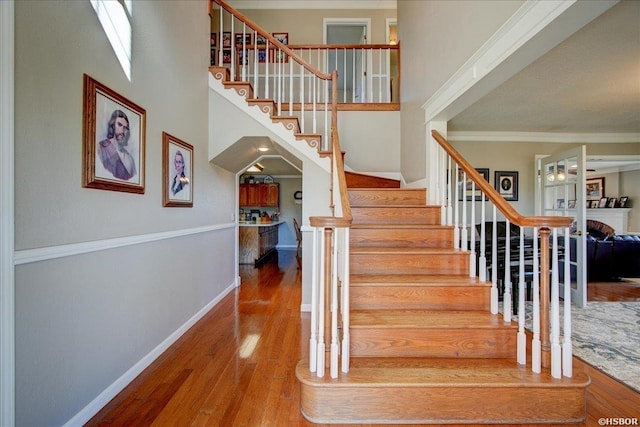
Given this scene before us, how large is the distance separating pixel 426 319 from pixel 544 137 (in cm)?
484

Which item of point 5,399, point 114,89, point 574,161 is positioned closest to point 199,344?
point 5,399

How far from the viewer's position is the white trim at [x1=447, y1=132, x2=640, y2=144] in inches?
202

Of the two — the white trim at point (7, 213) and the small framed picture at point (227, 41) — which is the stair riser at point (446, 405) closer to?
the white trim at point (7, 213)

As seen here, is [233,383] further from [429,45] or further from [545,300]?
[429,45]

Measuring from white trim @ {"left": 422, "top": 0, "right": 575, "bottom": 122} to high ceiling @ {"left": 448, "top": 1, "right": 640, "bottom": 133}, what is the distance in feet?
2.41

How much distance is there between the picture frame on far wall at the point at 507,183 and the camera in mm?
5277

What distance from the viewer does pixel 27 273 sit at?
4.55ft

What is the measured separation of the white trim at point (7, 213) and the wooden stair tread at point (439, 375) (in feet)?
4.35

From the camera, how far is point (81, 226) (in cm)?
170

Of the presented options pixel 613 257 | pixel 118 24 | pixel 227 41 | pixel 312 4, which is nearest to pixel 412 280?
pixel 118 24

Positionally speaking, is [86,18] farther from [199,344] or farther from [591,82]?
[591,82]

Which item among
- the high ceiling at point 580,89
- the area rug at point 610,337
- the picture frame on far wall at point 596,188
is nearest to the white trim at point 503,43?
the high ceiling at point 580,89

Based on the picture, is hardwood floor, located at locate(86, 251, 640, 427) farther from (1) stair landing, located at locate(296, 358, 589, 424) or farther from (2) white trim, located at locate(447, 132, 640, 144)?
(2) white trim, located at locate(447, 132, 640, 144)

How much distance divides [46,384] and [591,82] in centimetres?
483
